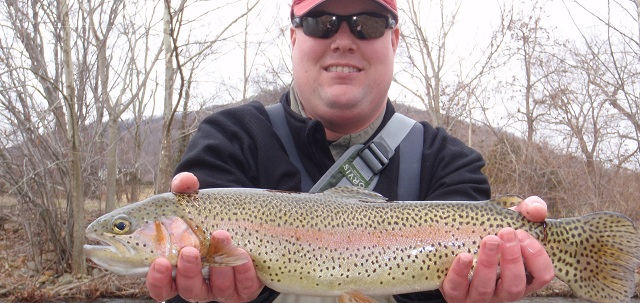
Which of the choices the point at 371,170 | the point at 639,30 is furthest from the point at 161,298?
the point at 639,30

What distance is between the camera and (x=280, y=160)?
3.20m

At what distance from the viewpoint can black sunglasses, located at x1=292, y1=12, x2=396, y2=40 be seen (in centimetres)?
326

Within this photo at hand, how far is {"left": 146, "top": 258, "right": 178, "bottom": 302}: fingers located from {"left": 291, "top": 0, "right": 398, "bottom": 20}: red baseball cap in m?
1.66

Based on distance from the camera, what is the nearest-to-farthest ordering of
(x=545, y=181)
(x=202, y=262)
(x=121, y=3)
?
(x=202, y=262) → (x=121, y=3) → (x=545, y=181)

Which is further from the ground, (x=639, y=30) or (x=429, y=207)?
(x=639, y=30)

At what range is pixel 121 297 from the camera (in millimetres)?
11430

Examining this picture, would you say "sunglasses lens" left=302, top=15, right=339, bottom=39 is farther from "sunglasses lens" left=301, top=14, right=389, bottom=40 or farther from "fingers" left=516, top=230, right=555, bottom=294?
"fingers" left=516, top=230, right=555, bottom=294

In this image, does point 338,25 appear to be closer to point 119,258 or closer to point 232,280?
point 232,280

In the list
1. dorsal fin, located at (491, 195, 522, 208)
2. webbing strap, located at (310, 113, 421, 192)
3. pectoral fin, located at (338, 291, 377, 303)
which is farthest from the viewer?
webbing strap, located at (310, 113, 421, 192)

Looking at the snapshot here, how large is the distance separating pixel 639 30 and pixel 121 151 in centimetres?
1717

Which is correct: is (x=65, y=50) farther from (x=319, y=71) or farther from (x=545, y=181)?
(x=545, y=181)

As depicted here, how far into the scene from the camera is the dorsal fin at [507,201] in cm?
289

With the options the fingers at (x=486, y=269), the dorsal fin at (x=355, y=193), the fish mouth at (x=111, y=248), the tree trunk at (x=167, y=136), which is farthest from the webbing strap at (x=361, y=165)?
the tree trunk at (x=167, y=136)

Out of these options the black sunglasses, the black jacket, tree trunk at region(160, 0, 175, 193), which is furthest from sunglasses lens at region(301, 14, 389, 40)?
tree trunk at region(160, 0, 175, 193)
